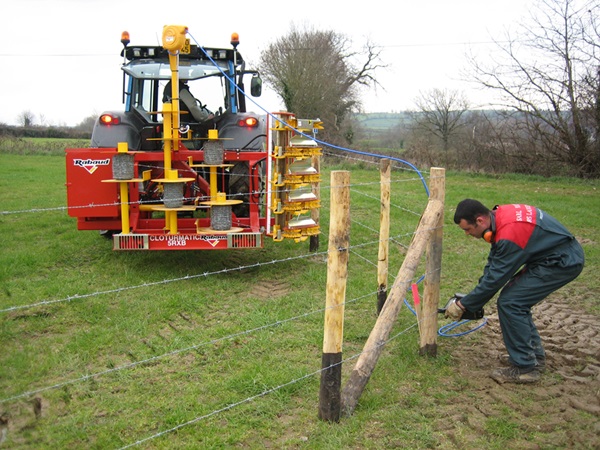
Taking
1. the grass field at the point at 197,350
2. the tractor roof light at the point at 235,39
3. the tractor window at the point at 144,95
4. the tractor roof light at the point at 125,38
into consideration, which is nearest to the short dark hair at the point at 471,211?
the grass field at the point at 197,350

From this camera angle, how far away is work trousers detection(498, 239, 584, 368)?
409 cm

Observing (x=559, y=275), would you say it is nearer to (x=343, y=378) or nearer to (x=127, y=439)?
(x=343, y=378)

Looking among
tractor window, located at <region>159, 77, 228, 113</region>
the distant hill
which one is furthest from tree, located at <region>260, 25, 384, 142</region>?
tractor window, located at <region>159, 77, 228, 113</region>

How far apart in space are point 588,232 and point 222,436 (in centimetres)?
806

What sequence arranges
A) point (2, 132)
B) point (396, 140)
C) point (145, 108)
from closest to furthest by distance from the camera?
point (145, 108), point (2, 132), point (396, 140)

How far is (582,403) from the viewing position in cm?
377

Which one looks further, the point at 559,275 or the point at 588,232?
the point at 588,232

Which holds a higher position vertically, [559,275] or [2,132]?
[2,132]

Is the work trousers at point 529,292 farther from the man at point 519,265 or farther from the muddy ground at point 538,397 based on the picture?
the muddy ground at point 538,397

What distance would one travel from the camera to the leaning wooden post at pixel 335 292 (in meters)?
3.49

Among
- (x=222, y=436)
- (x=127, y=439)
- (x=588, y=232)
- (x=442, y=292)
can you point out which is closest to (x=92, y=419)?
(x=127, y=439)

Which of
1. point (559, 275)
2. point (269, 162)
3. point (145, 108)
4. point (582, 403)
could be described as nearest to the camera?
point (582, 403)

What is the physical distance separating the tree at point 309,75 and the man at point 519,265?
2419 cm

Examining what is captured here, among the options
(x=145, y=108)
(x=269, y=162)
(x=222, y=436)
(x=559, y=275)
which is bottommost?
(x=222, y=436)
